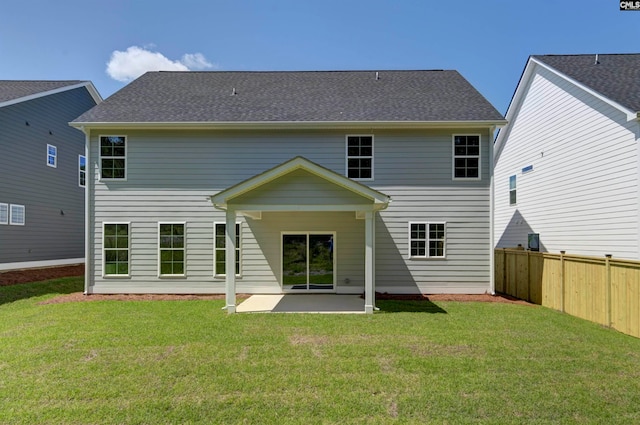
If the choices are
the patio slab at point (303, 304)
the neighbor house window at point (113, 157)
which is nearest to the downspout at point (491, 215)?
the patio slab at point (303, 304)

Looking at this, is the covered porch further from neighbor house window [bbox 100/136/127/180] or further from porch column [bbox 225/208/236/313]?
neighbor house window [bbox 100/136/127/180]

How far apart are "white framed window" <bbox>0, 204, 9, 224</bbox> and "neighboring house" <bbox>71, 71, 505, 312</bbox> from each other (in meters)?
6.57

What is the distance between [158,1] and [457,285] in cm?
1424

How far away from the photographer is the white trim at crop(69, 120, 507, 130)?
11.2m

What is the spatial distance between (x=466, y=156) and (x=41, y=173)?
1891cm

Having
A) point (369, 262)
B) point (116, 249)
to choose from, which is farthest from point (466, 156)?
point (116, 249)

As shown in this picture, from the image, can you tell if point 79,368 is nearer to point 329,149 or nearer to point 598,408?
point 598,408

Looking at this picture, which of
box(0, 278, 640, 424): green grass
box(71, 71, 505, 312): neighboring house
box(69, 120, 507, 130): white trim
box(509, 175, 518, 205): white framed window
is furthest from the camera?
box(509, 175, 518, 205): white framed window

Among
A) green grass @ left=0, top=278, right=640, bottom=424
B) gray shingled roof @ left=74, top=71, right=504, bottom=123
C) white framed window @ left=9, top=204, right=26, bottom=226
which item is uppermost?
gray shingled roof @ left=74, top=71, right=504, bottom=123

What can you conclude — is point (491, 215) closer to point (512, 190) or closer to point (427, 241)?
point (427, 241)

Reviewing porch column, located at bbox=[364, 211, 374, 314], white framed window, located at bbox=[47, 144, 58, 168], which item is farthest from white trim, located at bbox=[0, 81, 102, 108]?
porch column, located at bbox=[364, 211, 374, 314]

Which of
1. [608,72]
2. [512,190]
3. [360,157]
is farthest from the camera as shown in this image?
[512,190]

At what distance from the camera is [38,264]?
16391mm

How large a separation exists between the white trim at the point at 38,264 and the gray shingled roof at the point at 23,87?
6999 mm
